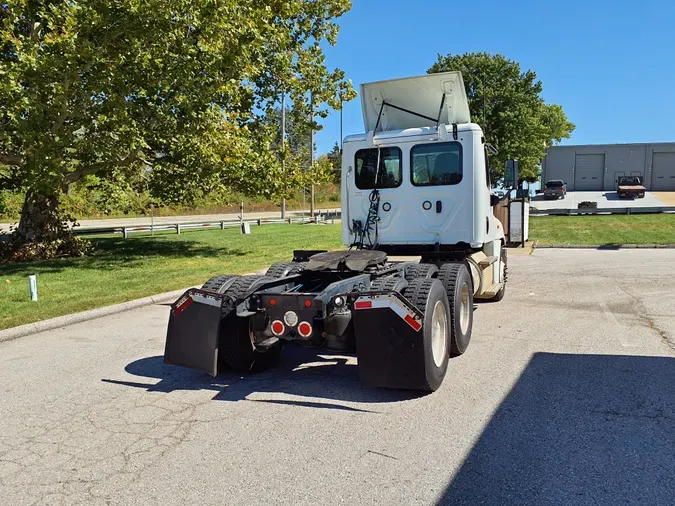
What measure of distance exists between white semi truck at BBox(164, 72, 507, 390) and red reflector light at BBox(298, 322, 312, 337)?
13 mm

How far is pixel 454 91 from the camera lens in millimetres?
7820

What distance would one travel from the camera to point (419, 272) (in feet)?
19.3

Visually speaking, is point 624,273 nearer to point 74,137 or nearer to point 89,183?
point 74,137

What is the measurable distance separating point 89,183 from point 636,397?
1751 centimetres

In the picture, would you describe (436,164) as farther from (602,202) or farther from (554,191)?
(554,191)

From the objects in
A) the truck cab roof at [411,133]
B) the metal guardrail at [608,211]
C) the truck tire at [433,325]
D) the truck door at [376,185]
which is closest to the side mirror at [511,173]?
the truck cab roof at [411,133]

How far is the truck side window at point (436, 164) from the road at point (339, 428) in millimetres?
2140

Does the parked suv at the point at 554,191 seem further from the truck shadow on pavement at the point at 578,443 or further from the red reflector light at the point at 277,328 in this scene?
the red reflector light at the point at 277,328

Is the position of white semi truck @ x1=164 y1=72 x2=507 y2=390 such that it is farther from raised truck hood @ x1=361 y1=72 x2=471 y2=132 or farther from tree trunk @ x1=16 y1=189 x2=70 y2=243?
tree trunk @ x1=16 y1=189 x2=70 y2=243

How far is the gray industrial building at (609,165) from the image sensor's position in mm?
58969

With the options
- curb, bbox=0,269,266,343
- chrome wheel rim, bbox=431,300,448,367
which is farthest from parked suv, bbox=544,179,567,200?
chrome wheel rim, bbox=431,300,448,367

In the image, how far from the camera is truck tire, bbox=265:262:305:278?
248 inches

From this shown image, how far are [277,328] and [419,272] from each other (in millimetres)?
1664

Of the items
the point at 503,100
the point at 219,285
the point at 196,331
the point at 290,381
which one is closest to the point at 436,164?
the point at 219,285
